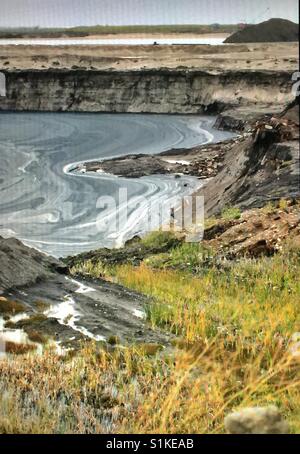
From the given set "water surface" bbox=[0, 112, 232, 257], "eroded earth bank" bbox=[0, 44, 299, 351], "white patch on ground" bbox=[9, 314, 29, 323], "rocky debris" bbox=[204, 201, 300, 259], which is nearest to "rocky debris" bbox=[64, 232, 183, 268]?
"eroded earth bank" bbox=[0, 44, 299, 351]

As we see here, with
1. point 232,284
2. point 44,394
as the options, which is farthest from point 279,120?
point 44,394

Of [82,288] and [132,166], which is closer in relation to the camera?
[82,288]

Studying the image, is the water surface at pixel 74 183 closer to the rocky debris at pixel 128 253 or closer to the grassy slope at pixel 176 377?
the rocky debris at pixel 128 253

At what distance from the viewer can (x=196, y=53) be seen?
6850 centimetres

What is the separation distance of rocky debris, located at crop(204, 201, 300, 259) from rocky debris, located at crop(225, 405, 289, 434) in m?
8.05

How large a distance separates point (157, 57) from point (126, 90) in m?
10.7

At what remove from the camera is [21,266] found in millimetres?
8312

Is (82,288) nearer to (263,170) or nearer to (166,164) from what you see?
(263,170)

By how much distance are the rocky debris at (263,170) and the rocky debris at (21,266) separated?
23.0 ft

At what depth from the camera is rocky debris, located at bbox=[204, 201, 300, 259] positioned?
1210cm

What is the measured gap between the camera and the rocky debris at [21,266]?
25.4 ft

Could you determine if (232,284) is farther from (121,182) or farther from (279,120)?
(121,182)

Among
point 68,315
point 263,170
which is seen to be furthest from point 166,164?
point 68,315

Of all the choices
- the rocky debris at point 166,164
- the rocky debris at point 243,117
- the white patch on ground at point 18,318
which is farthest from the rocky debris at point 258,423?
the rocky debris at point 243,117
